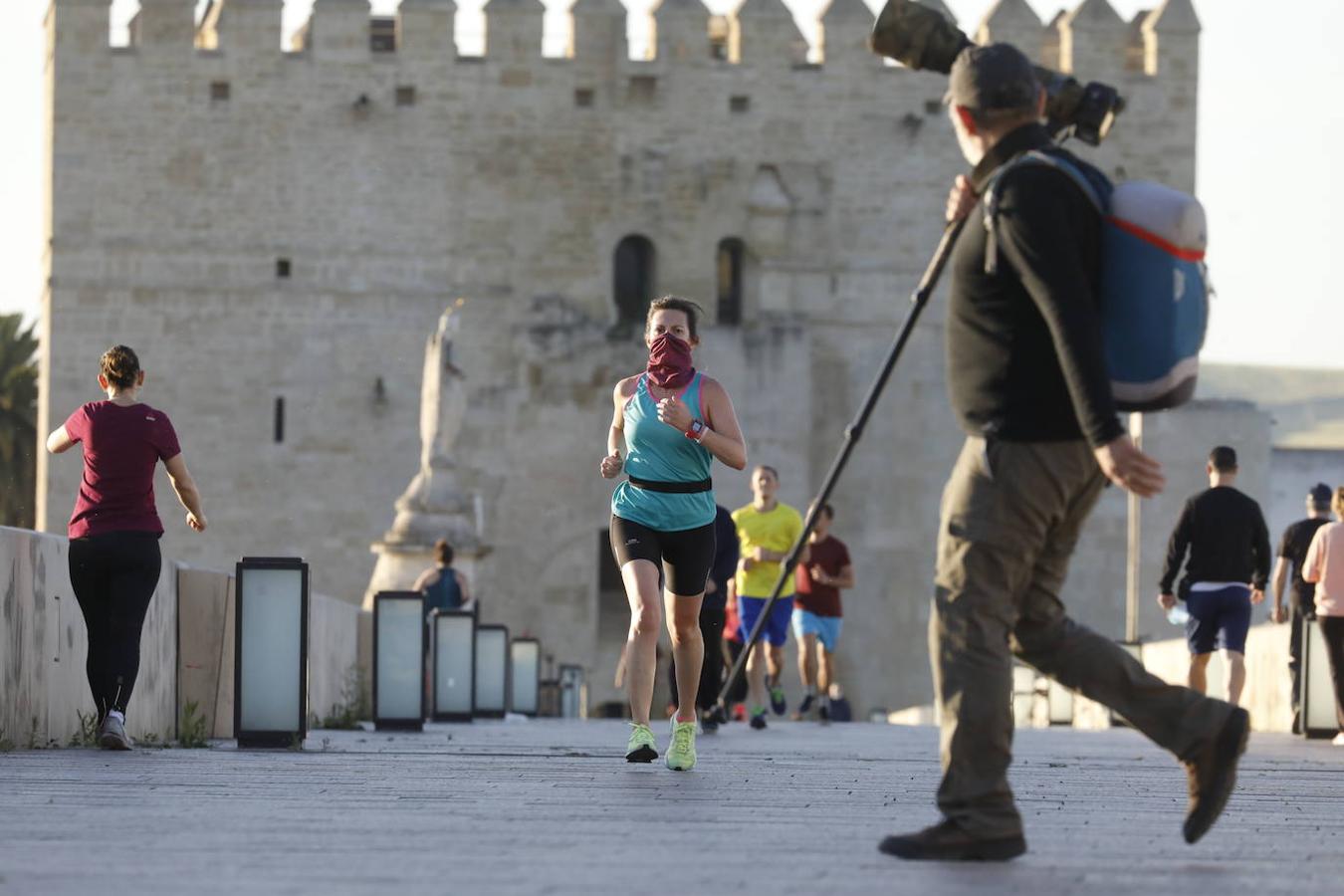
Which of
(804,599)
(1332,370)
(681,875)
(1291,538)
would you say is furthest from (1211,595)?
(1332,370)

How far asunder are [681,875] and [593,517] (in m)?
34.1

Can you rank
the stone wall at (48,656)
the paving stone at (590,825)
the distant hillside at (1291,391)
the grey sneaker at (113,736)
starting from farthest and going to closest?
the distant hillside at (1291,391)
the stone wall at (48,656)
the grey sneaker at (113,736)
the paving stone at (590,825)

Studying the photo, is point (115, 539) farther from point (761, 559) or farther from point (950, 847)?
point (761, 559)

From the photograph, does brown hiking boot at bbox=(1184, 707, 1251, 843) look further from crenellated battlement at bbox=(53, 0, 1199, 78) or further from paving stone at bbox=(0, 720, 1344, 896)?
crenellated battlement at bbox=(53, 0, 1199, 78)

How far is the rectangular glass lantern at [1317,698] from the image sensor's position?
14125 millimetres

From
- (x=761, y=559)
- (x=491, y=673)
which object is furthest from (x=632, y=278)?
(x=761, y=559)

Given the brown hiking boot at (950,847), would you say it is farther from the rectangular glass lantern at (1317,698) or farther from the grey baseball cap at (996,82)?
the rectangular glass lantern at (1317,698)

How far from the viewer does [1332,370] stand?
17075 centimetres

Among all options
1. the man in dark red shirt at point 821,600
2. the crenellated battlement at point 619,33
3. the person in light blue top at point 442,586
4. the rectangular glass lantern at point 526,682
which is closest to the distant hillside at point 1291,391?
the crenellated battlement at point 619,33

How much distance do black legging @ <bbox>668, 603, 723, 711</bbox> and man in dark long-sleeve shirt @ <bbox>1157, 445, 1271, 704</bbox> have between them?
214 cm

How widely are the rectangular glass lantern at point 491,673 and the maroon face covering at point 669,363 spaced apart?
10794 millimetres

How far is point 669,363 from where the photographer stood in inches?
351

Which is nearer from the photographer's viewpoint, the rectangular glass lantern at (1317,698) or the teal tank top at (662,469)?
the teal tank top at (662,469)

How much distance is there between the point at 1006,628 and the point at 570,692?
27.1 m
